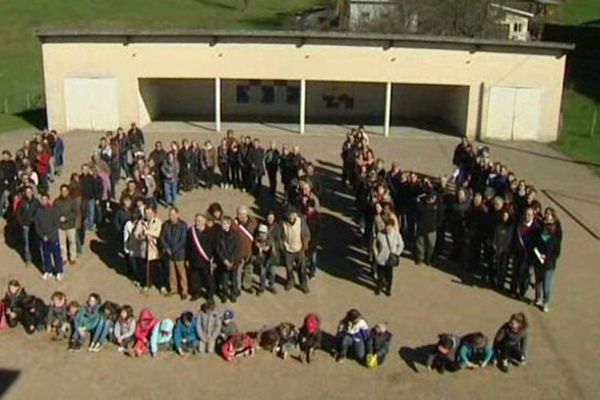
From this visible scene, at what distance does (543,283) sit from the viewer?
499 inches

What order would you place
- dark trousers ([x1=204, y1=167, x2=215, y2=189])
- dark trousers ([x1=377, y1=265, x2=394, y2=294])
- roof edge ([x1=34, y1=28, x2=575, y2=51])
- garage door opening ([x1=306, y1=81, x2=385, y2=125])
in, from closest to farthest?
dark trousers ([x1=377, y1=265, x2=394, y2=294]), dark trousers ([x1=204, y1=167, x2=215, y2=189]), roof edge ([x1=34, y1=28, x2=575, y2=51]), garage door opening ([x1=306, y1=81, x2=385, y2=125])

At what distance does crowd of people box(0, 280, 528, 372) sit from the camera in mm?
10781

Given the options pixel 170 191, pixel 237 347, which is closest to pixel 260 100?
pixel 170 191

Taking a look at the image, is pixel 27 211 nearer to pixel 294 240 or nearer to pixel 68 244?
pixel 68 244

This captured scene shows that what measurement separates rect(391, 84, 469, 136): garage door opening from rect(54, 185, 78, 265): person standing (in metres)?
16.4

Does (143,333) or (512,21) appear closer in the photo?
(143,333)

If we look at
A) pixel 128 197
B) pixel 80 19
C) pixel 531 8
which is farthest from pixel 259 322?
pixel 531 8

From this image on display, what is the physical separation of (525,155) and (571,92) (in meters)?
10.9

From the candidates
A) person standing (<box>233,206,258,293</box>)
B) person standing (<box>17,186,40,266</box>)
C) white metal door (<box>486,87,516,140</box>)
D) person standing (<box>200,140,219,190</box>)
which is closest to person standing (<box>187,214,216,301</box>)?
person standing (<box>233,206,258,293</box>)

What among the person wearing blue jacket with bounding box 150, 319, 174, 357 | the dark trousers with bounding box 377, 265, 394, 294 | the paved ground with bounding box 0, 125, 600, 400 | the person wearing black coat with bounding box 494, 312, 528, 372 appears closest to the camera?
the paved ground with bounding box 0, 125, 600, 400

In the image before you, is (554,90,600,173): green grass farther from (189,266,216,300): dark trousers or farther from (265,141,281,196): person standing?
(189,266,216,300): dark trousers

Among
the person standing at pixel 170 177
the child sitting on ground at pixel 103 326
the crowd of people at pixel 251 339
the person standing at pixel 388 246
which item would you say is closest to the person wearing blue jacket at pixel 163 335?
the crowd of people at pixel 251 339

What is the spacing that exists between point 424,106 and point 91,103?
1162cm

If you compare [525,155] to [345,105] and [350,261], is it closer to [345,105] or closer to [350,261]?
[345,105]
